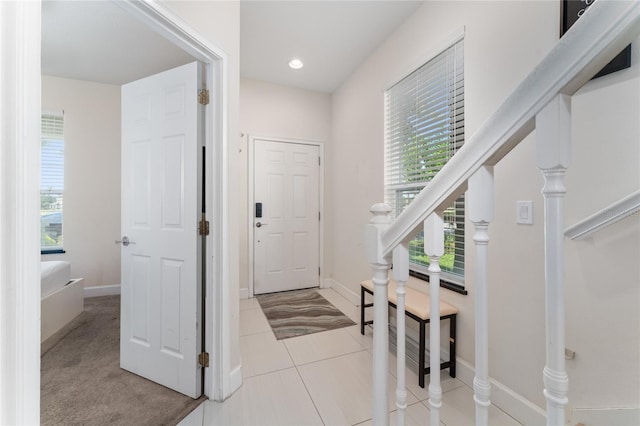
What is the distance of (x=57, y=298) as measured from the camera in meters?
2.54

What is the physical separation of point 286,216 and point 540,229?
2841 millimetres

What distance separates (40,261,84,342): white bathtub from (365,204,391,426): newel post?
2.84 meters

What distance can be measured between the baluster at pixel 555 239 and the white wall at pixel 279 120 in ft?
10.9

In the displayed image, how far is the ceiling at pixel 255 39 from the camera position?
2260mm

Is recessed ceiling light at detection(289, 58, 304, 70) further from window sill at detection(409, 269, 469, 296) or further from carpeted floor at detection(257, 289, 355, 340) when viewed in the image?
carpeted floor at detection(257, 289, 355, 340)

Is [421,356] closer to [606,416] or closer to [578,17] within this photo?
[606,416]

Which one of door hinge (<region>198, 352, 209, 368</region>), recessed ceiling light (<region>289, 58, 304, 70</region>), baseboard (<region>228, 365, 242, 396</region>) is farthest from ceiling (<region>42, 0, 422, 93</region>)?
baseboard (<region>228, 365, 242, 396</region>)

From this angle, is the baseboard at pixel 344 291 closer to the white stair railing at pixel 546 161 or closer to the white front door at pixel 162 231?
the white front door at pixel 162 231

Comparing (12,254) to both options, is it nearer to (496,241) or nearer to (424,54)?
(496,241)

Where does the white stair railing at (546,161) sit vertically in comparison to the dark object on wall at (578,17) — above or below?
below

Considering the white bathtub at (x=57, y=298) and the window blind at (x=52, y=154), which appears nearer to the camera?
the white bathtub at (x=57, y=298)

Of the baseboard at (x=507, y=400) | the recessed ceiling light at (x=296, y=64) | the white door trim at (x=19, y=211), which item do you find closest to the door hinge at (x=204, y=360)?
the white door trim at (x=19, y=211)

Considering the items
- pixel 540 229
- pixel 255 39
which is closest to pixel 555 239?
pixel 540 229

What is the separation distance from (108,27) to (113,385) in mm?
2858
